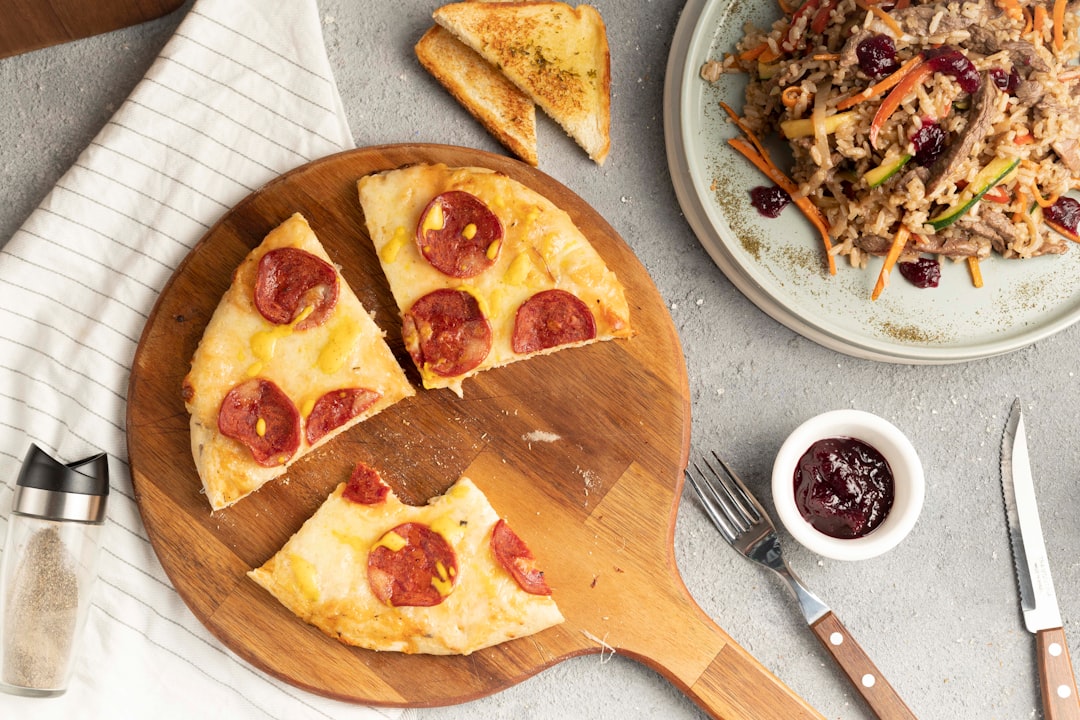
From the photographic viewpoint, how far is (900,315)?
4.55 meters

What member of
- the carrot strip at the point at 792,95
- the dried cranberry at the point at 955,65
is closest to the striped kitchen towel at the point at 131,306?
the carrot strip at the point at 792,95

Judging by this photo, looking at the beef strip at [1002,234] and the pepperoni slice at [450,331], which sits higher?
the pepperoni slice at [450,331]

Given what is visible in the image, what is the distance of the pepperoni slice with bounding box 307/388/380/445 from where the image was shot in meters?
4.09

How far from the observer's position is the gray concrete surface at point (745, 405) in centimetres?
462

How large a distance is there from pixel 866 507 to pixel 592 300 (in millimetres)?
1746

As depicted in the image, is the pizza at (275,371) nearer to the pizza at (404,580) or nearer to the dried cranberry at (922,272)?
the pizza at (404,580)

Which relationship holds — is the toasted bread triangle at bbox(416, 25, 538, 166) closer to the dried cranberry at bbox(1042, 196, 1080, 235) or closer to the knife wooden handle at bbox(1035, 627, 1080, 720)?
the dried cranberry at bbox(1042, 196, 1080, 235)

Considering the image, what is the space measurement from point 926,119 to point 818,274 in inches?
35.2

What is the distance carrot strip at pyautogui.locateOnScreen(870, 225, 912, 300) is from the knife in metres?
1.21

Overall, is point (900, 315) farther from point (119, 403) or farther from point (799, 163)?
point (119, 403)

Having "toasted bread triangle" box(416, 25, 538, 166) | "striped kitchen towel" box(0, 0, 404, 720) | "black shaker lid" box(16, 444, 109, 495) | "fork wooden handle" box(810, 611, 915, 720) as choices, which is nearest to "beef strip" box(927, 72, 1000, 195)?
"toasted bread triangle" box(416, 25, 538, 166)

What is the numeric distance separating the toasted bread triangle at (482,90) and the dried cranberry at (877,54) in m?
1.66

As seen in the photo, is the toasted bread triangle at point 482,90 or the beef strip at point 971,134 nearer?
the beef strip at point 971,134

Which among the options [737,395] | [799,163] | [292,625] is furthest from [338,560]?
[799,163]
